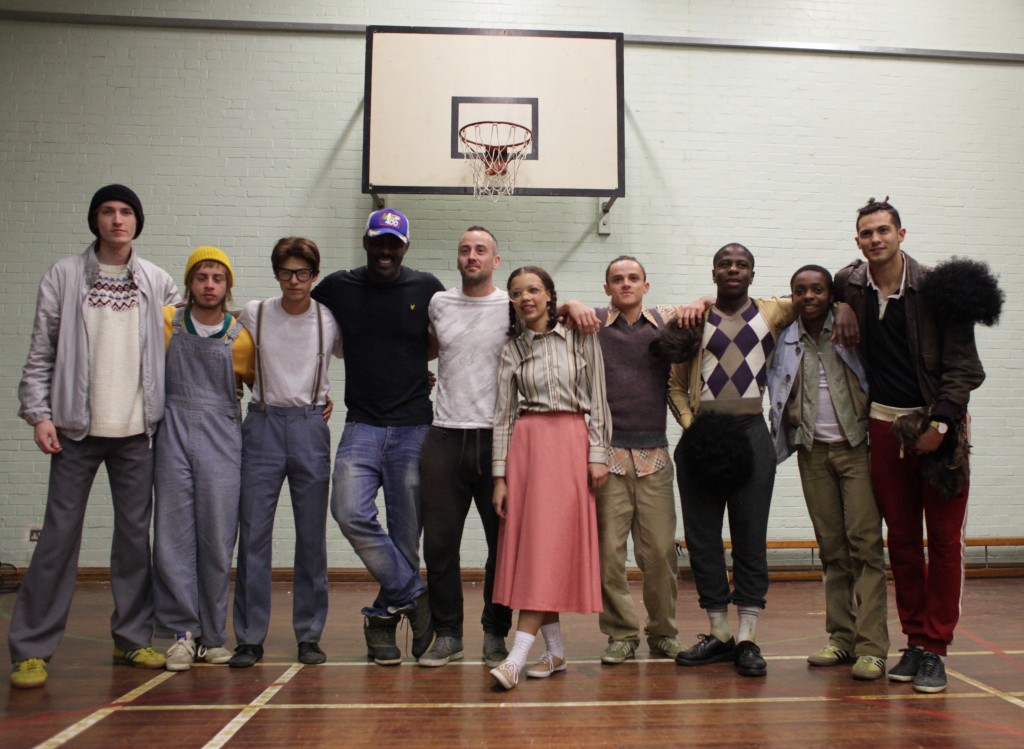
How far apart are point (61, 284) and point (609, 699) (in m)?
2.48

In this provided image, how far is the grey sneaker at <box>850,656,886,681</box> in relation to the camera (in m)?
3.18

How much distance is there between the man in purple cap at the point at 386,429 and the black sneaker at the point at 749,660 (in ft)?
3.88

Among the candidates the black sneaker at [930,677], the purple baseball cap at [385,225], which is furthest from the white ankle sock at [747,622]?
the purple baseball cap at [385,225]

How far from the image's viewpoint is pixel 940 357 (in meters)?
3.11

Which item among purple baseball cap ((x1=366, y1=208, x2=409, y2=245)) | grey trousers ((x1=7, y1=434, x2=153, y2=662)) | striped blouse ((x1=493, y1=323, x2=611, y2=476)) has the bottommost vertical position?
grey trousers ((x1=7, y1=434, x2=153, y2=662))

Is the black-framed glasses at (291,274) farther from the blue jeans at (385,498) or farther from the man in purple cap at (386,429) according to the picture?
the blue jeans at (385,498)

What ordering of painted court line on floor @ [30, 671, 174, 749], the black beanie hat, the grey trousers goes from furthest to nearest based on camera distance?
the black beanie hat, the grey trousers, painted court line on floor @ [30, 671, 174, 749]

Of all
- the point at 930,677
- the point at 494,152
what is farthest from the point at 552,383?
the point at 494,152

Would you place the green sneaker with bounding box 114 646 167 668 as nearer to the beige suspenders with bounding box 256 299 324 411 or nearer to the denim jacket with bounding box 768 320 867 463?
the beige suspenders with bounding box 256 299 324 411

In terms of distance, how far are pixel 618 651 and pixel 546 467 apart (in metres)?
0.85

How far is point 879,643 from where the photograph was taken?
325cm

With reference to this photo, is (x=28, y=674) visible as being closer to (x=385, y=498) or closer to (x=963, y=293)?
(x=385, y=498)

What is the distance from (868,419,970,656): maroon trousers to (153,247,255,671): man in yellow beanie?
7.96ft

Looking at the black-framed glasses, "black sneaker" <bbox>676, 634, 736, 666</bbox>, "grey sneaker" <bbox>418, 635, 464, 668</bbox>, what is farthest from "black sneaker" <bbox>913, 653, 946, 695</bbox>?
the black-framed glasses
